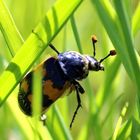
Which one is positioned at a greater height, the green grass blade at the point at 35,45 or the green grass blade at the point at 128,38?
the green grass blade at the point at 35,45

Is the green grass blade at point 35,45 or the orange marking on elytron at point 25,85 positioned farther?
the orange marking on elytron at point 25,85

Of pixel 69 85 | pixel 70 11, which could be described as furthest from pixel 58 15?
pixel 69 85

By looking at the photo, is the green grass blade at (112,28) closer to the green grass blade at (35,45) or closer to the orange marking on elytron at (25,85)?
the green grass blade at (35,45)

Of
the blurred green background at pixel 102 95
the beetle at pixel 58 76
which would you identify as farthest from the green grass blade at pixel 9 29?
the beetle at pixel 58 76

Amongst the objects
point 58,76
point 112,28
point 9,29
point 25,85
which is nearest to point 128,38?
point 112,28

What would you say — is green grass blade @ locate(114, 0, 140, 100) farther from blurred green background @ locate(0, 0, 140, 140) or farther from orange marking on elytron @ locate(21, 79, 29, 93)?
orange marking on elytron @ locate(21, 79, 29, 93)

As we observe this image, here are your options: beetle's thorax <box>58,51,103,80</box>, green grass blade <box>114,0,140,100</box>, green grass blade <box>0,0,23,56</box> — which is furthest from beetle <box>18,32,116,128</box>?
green grass blade <box>114,0,140,100</box>

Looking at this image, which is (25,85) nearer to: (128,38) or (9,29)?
(9,29)
